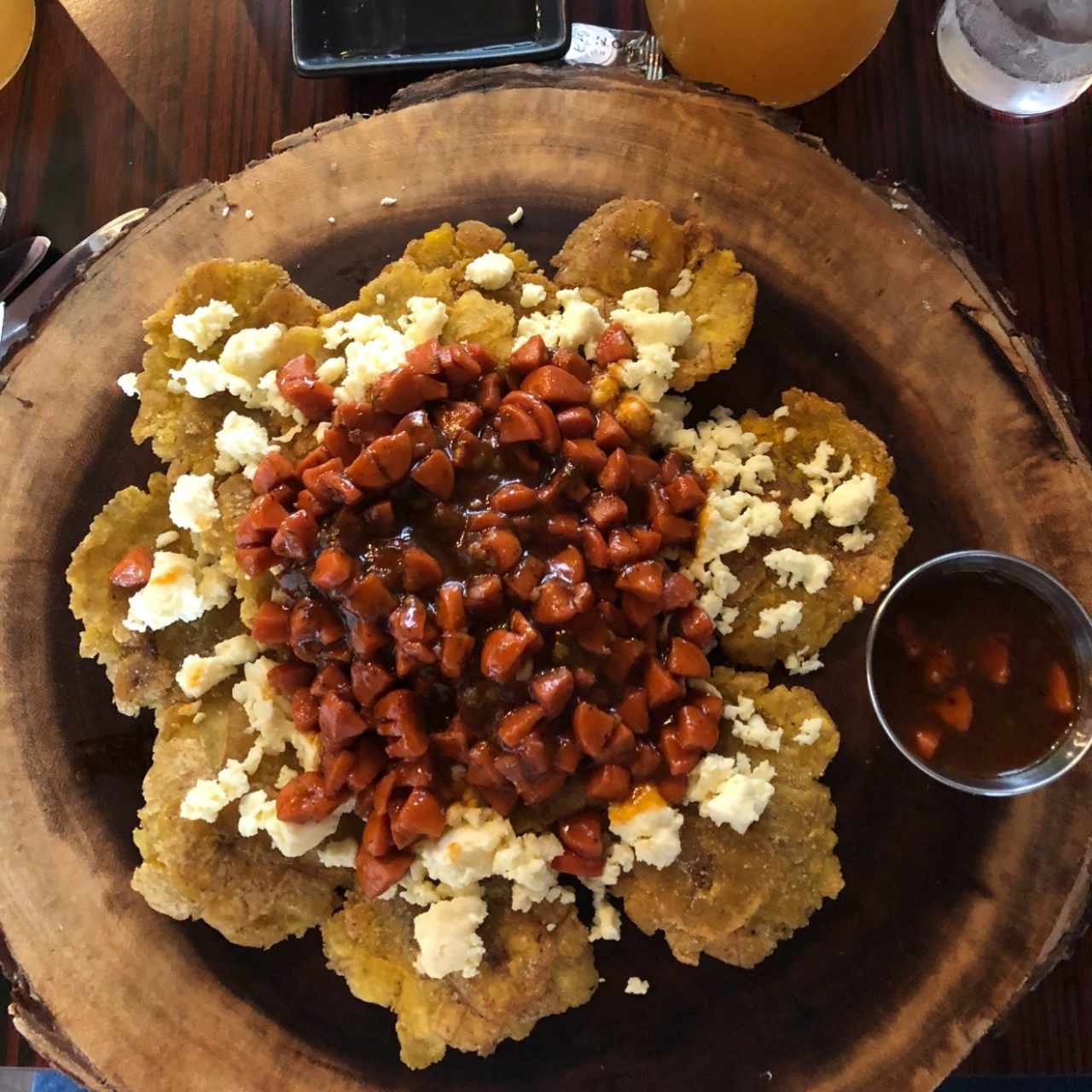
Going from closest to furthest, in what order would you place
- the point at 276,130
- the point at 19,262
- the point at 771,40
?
the point at 771,40 → the point at 19,262 → the point at 276,130

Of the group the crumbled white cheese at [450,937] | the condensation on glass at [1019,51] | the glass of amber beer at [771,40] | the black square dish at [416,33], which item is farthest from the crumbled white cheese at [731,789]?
the condensation on glass at [1019,51]

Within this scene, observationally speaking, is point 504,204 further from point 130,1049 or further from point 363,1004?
point 130,1049

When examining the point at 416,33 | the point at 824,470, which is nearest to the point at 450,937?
the point at 824,470

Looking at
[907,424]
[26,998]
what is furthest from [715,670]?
[26,998]

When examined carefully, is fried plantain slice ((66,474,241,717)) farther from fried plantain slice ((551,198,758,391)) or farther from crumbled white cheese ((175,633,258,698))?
fried plantain slice ((551,198,758,391))

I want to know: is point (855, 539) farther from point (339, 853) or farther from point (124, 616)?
point (124, 616)
